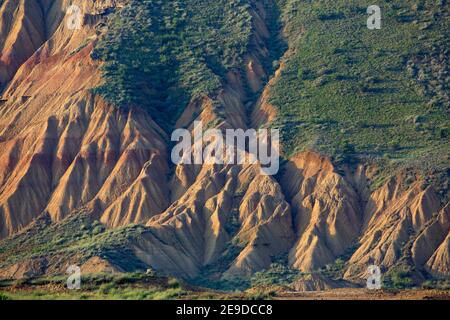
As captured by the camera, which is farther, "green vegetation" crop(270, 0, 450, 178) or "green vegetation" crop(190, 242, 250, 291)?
"green vegetation" crop(270, 0, 450, 178)

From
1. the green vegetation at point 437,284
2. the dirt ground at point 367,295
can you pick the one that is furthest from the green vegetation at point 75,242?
the green vegetation at point 437,284

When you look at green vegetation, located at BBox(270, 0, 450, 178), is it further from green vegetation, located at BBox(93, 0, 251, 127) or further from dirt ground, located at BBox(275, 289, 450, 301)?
dirt ground, located at BBox(275, 289, 450, 301)

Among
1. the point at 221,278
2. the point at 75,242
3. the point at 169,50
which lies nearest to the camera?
the point at 221,278

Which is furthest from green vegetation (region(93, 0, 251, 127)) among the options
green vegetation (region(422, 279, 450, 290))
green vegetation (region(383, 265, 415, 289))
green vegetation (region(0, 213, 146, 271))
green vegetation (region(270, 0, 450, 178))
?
green vegetation (region(422, 279, 450, 290))

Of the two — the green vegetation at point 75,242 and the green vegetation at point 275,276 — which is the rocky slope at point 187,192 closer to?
the green vegetation at point 75,242

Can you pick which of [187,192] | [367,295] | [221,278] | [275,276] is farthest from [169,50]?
[367,295]

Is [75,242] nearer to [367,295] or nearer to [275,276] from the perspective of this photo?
[275,276]
